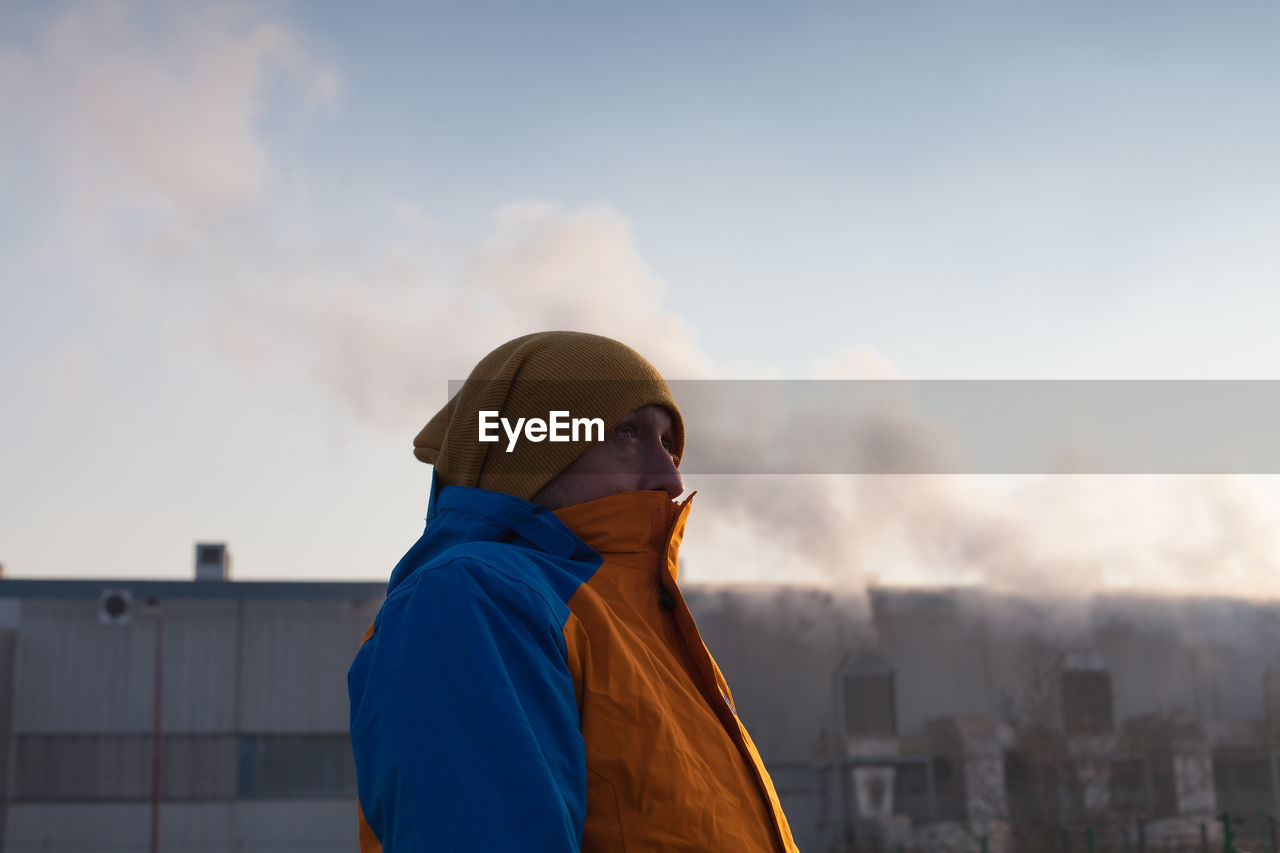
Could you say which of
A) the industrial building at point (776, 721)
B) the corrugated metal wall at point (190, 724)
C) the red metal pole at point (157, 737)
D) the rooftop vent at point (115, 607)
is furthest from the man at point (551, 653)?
the rooftop vent at point (115, 607)

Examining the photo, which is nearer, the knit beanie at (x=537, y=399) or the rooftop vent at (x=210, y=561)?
the knit beanie at (x=537, y=399)

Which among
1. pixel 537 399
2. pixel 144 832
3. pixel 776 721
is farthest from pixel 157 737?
pixel 537 399

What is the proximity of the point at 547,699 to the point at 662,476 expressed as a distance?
509 mm

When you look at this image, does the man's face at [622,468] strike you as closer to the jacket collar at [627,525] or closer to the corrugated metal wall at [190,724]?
the jacket collar at [627,525]

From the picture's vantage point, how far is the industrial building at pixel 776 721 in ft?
75.6

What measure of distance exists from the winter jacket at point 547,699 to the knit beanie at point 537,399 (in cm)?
8

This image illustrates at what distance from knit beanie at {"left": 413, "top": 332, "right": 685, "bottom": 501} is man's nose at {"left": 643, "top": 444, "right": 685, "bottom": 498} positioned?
9 centimetres

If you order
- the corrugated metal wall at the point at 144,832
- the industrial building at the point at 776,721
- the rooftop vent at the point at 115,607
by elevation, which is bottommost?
the corrugated metal wall at the point at 144,832

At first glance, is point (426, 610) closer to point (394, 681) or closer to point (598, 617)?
point (394, 681)

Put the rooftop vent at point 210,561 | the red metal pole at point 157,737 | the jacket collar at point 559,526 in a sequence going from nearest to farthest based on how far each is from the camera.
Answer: the jacket collar at point 559,526 → the red metal pole at point 157,737 → the rooftop vent at point 210,561

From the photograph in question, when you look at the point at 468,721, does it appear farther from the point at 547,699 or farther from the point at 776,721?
the point at 776,721

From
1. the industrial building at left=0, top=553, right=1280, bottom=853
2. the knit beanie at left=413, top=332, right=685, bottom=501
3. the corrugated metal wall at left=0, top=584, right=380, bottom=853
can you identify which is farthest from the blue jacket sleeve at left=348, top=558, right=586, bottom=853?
the corrugated metal wall at left=0, top=584, right=380, bottom=853

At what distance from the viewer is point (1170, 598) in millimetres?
30094

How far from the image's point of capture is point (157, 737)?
21938 mm
